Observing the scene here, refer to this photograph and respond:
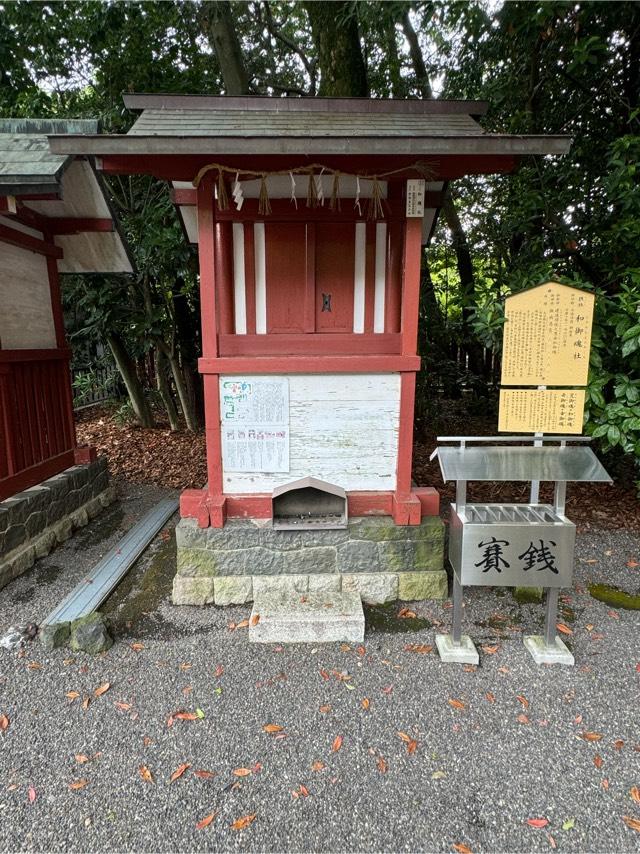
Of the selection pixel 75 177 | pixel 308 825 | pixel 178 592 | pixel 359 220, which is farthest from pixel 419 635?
pixel 75 177

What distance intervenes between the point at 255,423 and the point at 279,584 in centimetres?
137

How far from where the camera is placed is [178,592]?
3752 millimetres

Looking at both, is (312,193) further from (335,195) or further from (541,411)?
(541,411)

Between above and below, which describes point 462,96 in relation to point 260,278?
above

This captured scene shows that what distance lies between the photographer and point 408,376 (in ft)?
12.3

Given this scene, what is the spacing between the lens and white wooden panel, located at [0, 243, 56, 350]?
14.9ft

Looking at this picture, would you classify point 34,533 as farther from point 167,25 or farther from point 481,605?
point 167,25

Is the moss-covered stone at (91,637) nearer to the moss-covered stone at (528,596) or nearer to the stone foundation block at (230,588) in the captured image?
the stone foundation block at (230,588)

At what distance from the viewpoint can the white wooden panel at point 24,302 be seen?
4539 millimetres

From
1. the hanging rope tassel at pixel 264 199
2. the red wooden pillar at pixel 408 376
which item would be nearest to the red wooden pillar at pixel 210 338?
the hanging rope tassel at pixel 264 199

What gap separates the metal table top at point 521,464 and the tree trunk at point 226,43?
23.3ft

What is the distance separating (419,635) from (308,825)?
1576mm

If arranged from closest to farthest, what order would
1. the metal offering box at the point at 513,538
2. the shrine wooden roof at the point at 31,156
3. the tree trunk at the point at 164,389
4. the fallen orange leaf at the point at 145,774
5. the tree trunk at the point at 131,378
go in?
1. the fallen orange leaf at the point at 145,774
2. the metal offering box at the point at 513,538
3. the shrine wooden roof at the point at 31,156
4. the tree trunk at the point at 131,378
5. the tree trunk at the point at 164,389

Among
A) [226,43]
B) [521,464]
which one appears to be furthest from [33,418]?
[226,43]
